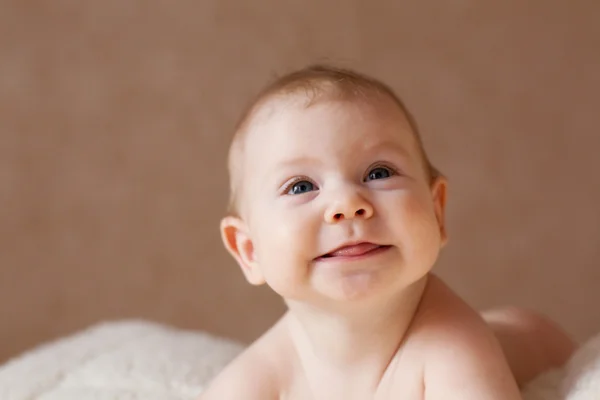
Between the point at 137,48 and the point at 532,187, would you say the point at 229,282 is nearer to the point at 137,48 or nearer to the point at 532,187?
the point at 137,48

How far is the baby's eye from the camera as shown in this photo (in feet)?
2.21

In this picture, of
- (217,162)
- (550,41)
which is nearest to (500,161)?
(550,41)

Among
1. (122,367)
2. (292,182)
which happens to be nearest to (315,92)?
→ (292,182)

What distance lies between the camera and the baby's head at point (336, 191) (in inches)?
25.4

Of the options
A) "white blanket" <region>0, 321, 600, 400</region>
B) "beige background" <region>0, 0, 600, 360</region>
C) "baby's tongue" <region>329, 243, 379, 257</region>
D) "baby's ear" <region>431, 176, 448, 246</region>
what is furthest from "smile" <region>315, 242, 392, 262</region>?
"beige background" <region>0, 0, 600, 360</region>

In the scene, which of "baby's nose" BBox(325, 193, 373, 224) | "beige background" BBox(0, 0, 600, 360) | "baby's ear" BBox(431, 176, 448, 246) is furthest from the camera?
"beige background" BBox(0, 0, 600, 360)

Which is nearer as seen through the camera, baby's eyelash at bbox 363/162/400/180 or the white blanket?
baby's eyelash at bbox 363/162/400/180

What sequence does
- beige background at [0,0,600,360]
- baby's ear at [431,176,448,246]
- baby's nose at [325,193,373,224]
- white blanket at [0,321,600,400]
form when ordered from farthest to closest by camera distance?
beige background at [0,0,600,360] → white blanket at [0,321,600,400] → baby's ear at [431,176,448,246] → baby's nose at [325,193,373,224]

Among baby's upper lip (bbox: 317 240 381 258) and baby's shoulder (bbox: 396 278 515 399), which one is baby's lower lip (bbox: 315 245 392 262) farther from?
baby's shoulder (bbox: 396 278 515 399)

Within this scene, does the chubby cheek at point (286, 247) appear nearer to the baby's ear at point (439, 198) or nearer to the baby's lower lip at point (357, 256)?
the baby's lower lip at point (357, 256)

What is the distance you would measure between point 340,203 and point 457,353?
0.16m

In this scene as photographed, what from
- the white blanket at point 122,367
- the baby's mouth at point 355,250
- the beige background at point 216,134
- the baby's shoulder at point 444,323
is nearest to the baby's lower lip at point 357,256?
the baby's mouth at point 355,250

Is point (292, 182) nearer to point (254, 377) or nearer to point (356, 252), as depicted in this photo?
point (356, 252)

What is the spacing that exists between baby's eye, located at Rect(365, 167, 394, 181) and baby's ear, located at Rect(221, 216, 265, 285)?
0.44 ft
